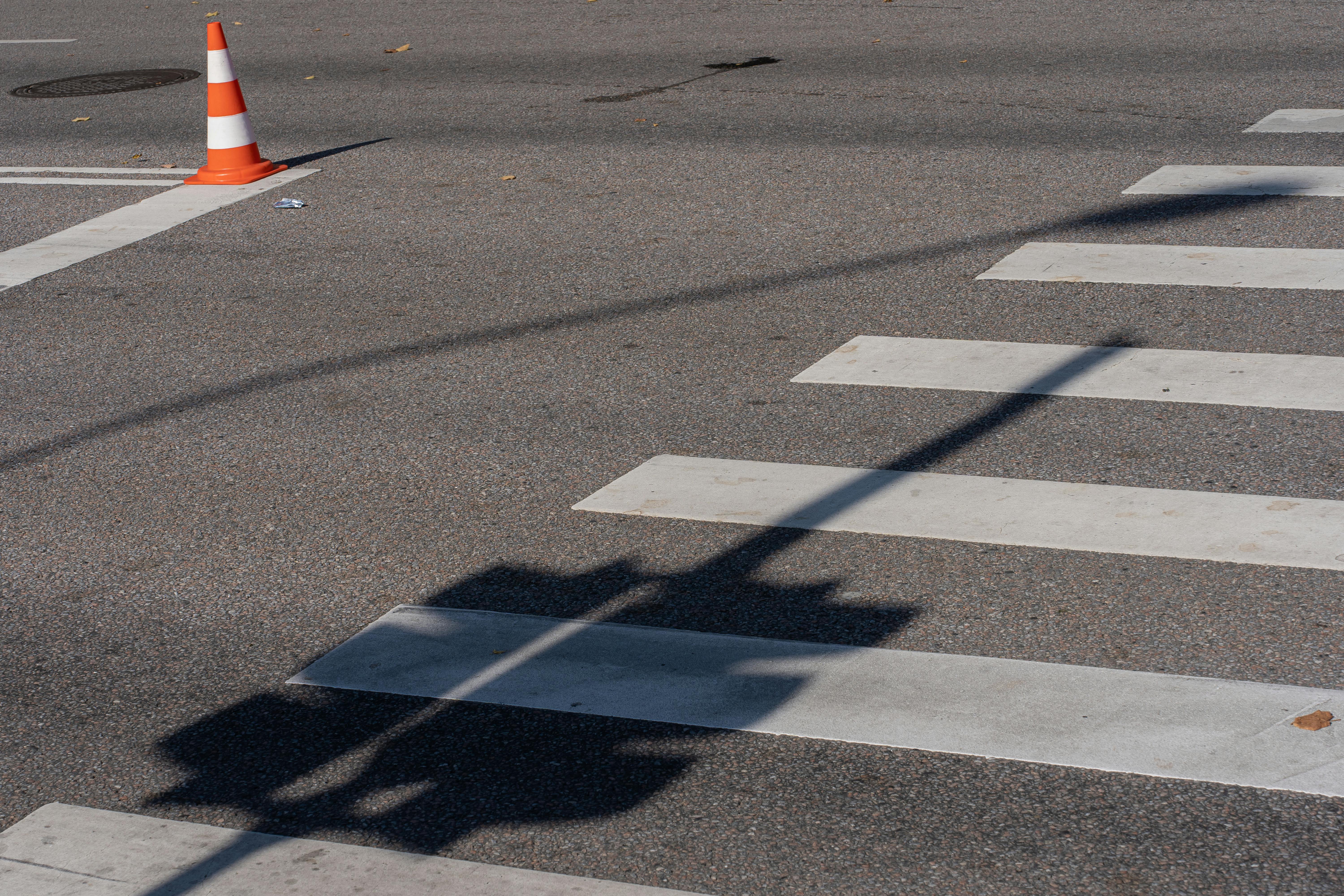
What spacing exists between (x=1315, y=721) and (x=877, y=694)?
0.99 metres

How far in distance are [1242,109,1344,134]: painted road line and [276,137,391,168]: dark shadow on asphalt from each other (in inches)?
222

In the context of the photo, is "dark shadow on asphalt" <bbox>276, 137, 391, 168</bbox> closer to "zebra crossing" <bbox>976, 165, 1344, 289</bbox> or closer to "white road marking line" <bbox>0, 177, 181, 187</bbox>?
"white road marking line" <bbox>0, 177, 181, 187</bbox>

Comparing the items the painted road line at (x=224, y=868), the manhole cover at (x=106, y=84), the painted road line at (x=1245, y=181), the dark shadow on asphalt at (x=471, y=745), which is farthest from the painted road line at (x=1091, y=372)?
the manhole cover at (x=106, y=84)

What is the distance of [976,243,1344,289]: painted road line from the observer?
6234 mm

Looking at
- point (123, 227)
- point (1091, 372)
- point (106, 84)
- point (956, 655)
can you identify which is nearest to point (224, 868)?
point (956, 655)

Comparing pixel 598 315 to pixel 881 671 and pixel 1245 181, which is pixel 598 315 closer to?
pixel 881 671

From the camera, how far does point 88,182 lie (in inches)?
376

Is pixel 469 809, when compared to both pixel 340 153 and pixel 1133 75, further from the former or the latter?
pixel 1133 75

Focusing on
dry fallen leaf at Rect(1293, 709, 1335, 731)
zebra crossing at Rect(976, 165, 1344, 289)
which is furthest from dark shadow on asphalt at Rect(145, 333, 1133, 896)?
zebra crossing at Rect(976, 165, 1344, 289)

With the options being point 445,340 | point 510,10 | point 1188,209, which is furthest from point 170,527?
point 510,10

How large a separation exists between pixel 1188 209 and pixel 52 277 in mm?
5910

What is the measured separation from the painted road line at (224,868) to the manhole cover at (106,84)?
1040cm

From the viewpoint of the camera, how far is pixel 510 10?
14.6 meters

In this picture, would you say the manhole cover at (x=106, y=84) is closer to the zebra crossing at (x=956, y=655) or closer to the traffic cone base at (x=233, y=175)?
the traffic cone base at (x=233, y=175)
